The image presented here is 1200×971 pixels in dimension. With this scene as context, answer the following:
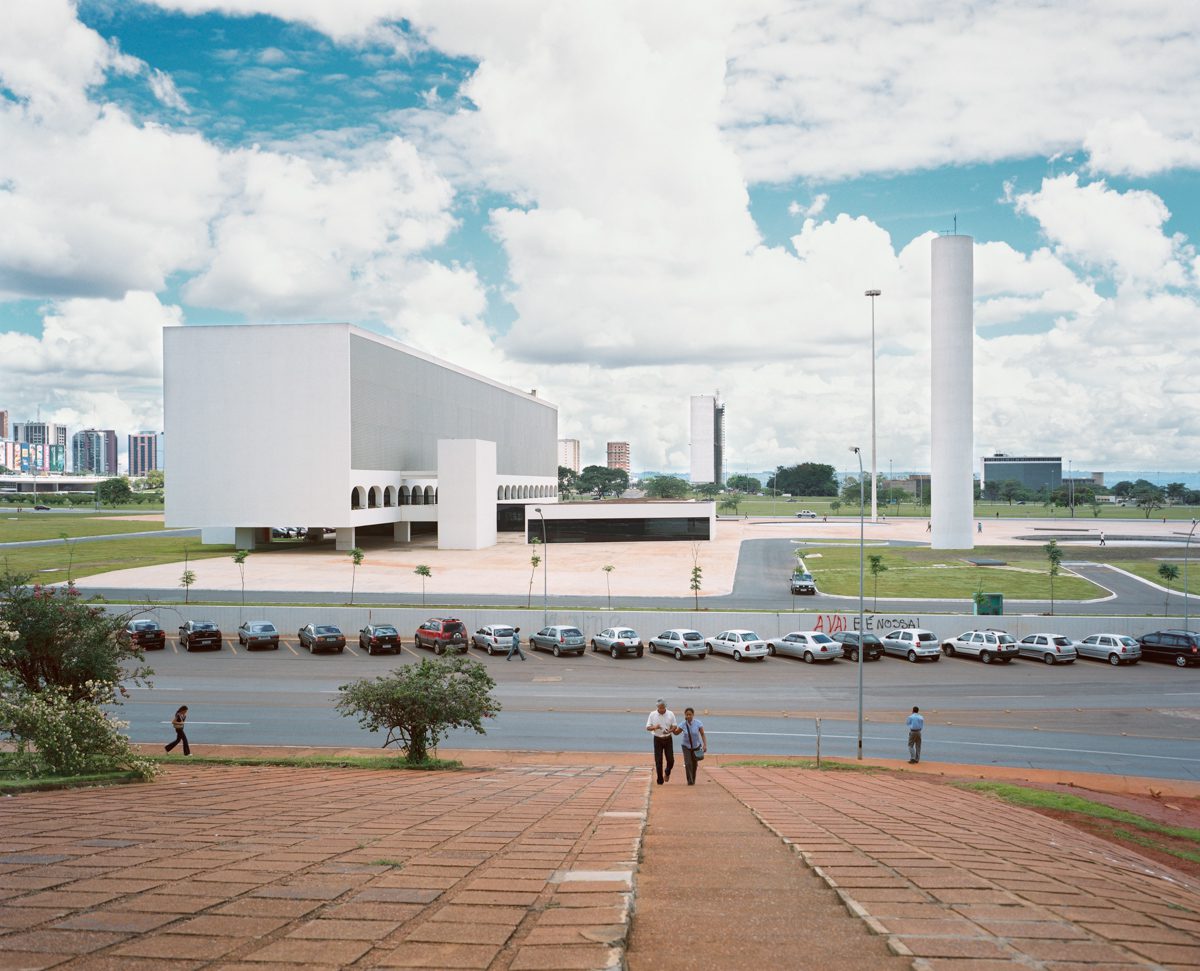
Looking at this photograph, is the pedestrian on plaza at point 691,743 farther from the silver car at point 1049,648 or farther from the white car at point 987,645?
the silver car at point 1049,648

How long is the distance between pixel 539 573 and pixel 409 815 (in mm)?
50243

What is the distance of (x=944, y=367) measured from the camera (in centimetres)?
7512

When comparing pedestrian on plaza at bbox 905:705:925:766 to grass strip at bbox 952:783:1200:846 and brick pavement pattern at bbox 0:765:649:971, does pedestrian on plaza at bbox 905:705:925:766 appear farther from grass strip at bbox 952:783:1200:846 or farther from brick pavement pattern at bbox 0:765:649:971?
brick pavement pattern at bbox 0:765:649:971

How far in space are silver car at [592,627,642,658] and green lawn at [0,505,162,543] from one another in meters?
69.5

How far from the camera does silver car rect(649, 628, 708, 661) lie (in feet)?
116

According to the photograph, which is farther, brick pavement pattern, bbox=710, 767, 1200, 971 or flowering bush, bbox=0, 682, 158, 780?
flowering bush, bbox=0, 682, 158, 780

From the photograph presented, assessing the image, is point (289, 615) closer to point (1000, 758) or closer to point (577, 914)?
point (1000, 758)

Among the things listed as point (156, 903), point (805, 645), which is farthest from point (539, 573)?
point (156, 903)

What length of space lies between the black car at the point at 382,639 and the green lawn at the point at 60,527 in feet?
204

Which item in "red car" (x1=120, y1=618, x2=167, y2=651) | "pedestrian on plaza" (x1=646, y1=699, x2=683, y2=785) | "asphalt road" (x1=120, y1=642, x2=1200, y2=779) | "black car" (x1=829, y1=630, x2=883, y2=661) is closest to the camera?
"pedestrian on plaza" (x1=646, y1=699, x2=683, y2=785)

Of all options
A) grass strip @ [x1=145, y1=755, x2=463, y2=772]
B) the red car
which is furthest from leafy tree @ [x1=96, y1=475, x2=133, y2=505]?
grass strip @ [x1=145, y1=755, x2=463, y2=772]

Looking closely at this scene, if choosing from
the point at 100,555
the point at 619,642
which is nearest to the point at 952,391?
the point at 619,642

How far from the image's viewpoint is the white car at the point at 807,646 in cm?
3500

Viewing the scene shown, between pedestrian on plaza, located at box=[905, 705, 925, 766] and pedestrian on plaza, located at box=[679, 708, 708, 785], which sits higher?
pedestrian on plaza, located at box=[679, 708, 708, 785]
